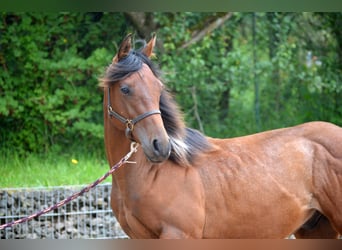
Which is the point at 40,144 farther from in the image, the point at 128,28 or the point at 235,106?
the point at 235,106

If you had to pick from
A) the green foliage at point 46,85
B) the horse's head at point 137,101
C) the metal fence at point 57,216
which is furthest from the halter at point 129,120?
the green foliage at point 46,85

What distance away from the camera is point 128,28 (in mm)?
8516

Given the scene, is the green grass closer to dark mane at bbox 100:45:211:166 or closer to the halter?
dark mane at bbox 100:45:211:166

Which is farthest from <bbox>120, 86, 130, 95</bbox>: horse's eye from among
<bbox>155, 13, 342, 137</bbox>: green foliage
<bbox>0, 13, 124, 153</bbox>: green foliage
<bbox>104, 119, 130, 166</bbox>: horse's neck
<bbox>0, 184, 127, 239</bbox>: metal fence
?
<bbox>155, 13, 342, 137</bbox>: green foliage

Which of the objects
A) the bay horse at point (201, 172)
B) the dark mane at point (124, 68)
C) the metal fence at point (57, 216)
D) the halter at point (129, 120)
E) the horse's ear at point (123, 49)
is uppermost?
the horse's ear at point (123, 49)

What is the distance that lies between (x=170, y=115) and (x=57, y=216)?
2.59 m

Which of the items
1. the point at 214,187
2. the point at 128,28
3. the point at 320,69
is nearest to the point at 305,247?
the point at 214,187

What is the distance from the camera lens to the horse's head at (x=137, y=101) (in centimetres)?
297

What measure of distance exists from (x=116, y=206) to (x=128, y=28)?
5.54 meters

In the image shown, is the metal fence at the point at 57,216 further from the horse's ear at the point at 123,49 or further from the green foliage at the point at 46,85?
the horse's ear at the point at 123,49

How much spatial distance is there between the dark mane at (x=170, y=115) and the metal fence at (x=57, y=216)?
230cm

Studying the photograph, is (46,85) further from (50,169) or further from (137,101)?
(137,101)

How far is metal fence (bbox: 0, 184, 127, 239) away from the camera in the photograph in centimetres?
543

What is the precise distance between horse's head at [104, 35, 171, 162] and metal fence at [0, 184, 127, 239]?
2470 millimetres
